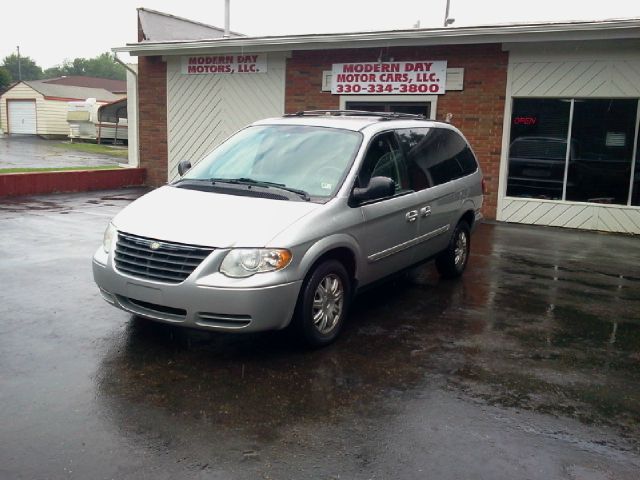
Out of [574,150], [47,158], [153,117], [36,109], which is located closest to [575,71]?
[574,150]

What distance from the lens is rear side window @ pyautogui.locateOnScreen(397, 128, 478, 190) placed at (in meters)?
6.67

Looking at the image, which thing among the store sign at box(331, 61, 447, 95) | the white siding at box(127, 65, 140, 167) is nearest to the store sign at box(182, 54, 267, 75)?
the store sign at box(331, 61, 447, 95)

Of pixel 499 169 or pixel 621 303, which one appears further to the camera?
pixel 499 169

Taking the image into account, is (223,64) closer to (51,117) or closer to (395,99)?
(395,99)

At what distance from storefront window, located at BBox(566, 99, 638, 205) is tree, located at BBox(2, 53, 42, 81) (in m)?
105

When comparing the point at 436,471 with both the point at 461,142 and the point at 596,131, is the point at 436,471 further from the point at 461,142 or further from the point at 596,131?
the point at 596,131

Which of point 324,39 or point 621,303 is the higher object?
point 324,39

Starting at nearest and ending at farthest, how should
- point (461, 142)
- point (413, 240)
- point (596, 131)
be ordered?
point (413, 240)
point (461, 142)
point (596, 131)

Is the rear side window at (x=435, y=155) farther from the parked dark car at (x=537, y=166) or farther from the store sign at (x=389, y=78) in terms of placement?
the store sign at (x=389, y=78)

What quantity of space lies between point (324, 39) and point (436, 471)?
11.4m

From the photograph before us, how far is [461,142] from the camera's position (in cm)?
808

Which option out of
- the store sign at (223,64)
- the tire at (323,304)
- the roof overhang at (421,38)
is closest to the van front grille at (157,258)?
the tire at (323,304)

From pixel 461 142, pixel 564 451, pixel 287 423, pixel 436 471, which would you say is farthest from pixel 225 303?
pixel 461 142

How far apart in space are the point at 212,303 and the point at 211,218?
2.33ft
